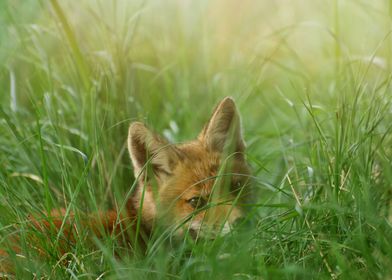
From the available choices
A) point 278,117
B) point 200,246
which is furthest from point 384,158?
point 278,117

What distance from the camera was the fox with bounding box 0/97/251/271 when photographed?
153 inches

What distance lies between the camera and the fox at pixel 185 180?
3.88 metres

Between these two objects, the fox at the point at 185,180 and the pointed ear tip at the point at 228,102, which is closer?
the fox at the point at 185,180

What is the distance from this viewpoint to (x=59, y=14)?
183 inches

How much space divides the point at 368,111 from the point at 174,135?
6.20 feet

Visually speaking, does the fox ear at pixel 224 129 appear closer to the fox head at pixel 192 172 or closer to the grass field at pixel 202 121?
the fox head at pixel 192 172

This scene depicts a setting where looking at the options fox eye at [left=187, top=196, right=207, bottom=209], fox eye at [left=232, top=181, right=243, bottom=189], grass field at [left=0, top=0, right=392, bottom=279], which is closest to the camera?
grass field at [left=0, top=0, right=392, bottom=279]

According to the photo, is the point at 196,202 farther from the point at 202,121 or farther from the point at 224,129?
the point at 202,121

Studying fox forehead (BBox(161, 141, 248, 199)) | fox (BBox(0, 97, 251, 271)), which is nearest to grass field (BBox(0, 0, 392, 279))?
fox (BBox(0, 97, 251, 271))

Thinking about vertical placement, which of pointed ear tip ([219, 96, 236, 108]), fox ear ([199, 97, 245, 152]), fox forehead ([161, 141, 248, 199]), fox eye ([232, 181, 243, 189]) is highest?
pointed ear tip ([219, 96, 236, 108])

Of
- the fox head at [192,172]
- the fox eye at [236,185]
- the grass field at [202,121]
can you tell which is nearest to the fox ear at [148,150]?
the fox head at [192,172]

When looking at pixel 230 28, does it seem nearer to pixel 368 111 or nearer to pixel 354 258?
pixel 368 111

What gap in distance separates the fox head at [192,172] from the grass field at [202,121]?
17 cm

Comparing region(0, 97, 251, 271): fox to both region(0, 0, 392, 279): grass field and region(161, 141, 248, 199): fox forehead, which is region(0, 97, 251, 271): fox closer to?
region(161, 141, 248, 199): fox forehead
